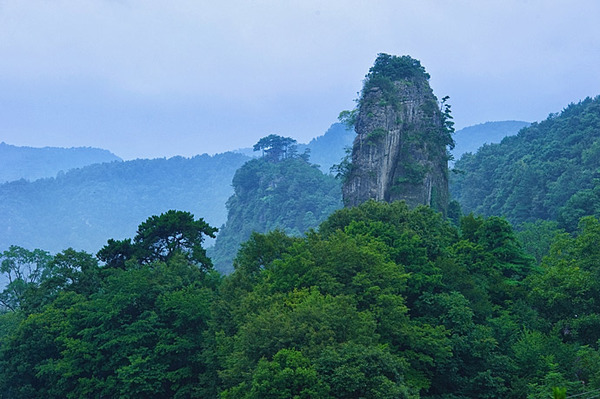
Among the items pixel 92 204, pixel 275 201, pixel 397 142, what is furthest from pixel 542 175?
pixel 92 204

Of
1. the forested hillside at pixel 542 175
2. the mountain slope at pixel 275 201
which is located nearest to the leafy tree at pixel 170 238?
the forested hillside at pixel 542 175

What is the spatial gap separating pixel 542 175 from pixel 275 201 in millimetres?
46419

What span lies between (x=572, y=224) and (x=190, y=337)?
3458 centimetres

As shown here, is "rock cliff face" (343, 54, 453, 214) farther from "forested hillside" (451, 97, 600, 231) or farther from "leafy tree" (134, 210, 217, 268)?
"leafy tree" (134, 210, 217, 268)

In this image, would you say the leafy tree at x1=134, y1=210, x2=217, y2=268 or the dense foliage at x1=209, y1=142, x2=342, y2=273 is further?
the dense foliage at x1=209, y1=142, x2=342, y2=273

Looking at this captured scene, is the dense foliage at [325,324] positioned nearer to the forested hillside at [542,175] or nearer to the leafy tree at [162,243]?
the leafy tree at [162,243]

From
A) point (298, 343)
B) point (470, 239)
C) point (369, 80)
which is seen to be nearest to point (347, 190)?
point (369, 80)

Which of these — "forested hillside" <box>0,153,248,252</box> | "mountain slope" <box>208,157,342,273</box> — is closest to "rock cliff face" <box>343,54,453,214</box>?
"mountain slope" <box>208,157,342,273</box>

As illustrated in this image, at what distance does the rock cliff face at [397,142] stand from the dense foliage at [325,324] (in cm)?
1946

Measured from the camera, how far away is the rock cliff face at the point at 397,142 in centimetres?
4912

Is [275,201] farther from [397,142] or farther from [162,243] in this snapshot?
[162,243]

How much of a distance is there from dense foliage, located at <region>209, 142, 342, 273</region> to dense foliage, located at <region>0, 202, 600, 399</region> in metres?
57.1

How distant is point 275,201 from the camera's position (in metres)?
93.4

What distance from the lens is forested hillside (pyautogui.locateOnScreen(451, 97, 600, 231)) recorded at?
51.6m
